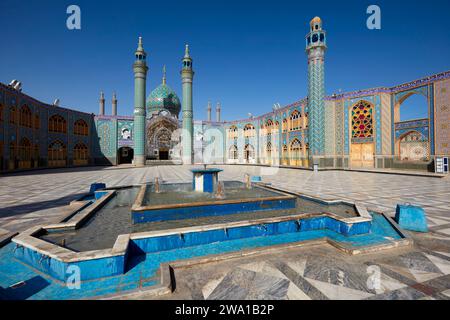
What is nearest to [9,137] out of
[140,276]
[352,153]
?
[140,276]

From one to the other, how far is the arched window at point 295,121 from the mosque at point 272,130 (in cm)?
10

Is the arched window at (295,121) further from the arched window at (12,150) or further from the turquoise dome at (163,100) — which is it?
the arched window at (12,150)

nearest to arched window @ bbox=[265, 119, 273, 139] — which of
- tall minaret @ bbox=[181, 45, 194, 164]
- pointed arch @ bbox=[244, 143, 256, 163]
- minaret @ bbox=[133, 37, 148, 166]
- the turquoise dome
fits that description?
pointed arch @ bbox=[244, 143, 256, 163]

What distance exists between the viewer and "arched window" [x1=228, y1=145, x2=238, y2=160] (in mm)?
29578

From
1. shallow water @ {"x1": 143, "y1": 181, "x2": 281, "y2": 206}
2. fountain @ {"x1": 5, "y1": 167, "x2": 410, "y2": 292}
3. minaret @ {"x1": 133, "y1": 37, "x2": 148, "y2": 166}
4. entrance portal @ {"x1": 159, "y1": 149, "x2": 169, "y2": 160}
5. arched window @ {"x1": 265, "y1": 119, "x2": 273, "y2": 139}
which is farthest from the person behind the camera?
entrance portal @ {"x1": 159, "y1": 149, "x2": 169, "y2": 160}

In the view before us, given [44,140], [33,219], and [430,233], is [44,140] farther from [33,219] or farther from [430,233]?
[430,233]

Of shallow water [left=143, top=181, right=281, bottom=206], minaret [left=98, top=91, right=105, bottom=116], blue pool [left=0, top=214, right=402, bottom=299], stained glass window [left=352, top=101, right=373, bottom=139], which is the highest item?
minaret [left=98, top=91, right=105, bottom=116]

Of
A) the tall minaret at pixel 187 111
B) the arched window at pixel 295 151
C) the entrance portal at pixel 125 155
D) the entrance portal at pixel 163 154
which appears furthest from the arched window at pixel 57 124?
the arched window at pixel 295 151

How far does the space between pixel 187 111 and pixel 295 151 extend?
13.2m

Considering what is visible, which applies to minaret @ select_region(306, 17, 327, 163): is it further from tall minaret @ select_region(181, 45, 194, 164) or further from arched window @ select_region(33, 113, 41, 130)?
arched window @ select_region(33, 113, 41, 130)

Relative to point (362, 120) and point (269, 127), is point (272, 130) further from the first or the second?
point (362, 120)

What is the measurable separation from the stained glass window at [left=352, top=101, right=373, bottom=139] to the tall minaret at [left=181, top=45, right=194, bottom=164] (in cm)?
1684

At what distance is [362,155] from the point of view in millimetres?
18203

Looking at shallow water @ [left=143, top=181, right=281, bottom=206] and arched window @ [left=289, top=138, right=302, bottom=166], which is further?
arched window @ [left=289, top=138, right=302, bottom=166]
